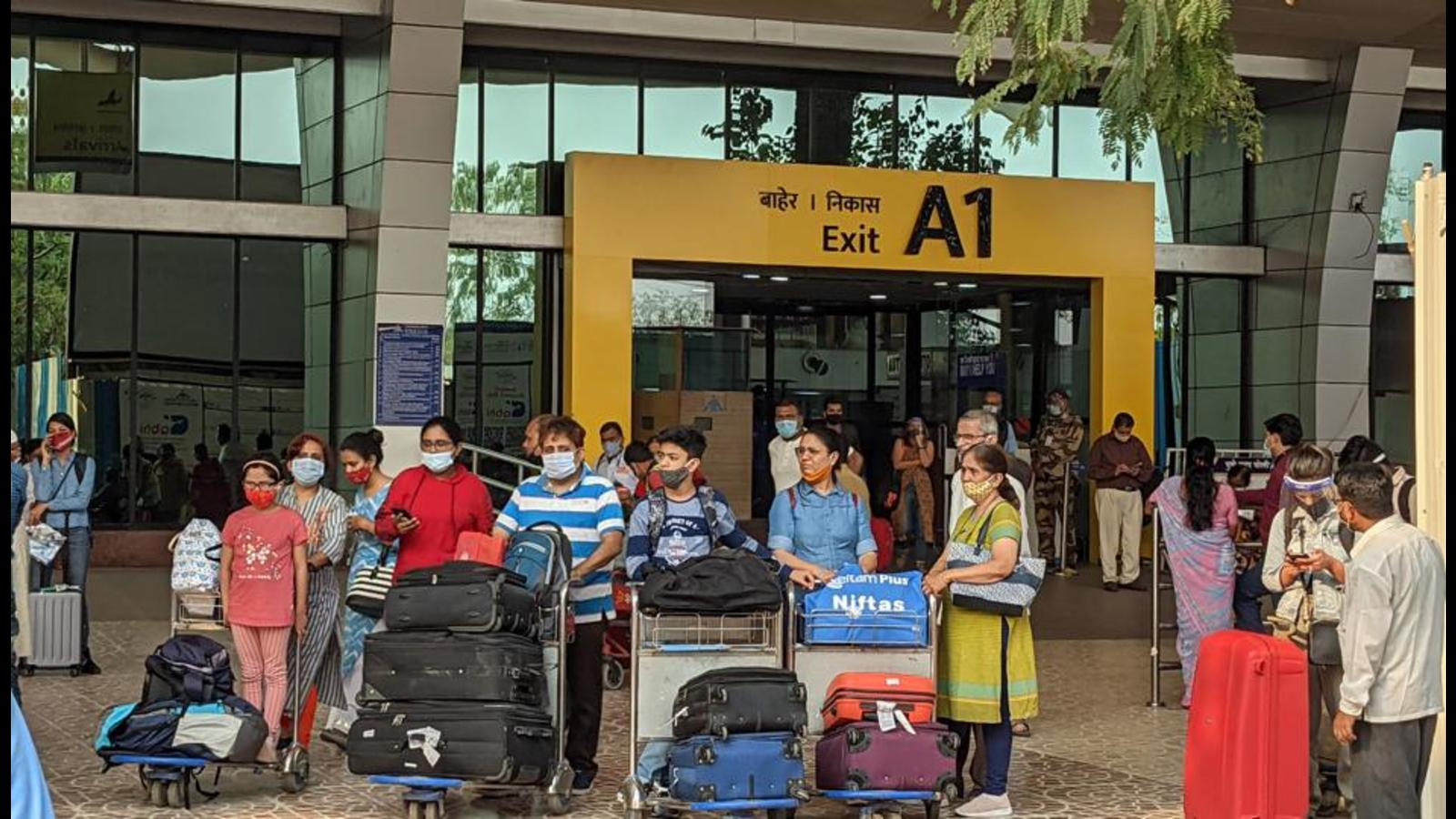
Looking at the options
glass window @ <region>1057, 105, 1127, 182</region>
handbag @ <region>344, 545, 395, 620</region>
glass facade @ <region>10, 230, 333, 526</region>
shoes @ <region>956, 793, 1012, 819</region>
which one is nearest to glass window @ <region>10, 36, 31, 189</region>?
glass facade @ <region>10, 230, 333, 526</region>

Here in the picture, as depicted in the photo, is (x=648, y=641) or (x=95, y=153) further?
(x=95, y=153)

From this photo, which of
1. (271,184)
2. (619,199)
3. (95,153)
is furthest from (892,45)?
(95,153)

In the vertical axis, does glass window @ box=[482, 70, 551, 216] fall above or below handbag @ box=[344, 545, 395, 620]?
above

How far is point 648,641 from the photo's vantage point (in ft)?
25.5

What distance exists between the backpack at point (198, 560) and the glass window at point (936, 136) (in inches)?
521

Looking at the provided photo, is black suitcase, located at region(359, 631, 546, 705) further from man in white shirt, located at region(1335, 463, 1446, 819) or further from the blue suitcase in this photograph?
man in white shirt, located at region(1335, 463, 1446, 819)

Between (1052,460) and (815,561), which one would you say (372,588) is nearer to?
(815,561)

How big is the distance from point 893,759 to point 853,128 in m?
14.0

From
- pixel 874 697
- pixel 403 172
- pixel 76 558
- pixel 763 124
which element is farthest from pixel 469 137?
pixel 874 697

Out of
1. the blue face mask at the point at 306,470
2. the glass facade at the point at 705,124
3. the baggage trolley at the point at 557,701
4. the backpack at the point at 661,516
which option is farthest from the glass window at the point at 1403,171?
the baggage trolley at the point at 557,701

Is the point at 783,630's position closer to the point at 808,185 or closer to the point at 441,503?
the point at 441,503

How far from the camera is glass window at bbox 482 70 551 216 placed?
19547mm

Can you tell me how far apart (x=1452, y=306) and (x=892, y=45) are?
13605mm

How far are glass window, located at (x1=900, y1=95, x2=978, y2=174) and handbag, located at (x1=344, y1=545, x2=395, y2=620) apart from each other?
42.7ft
